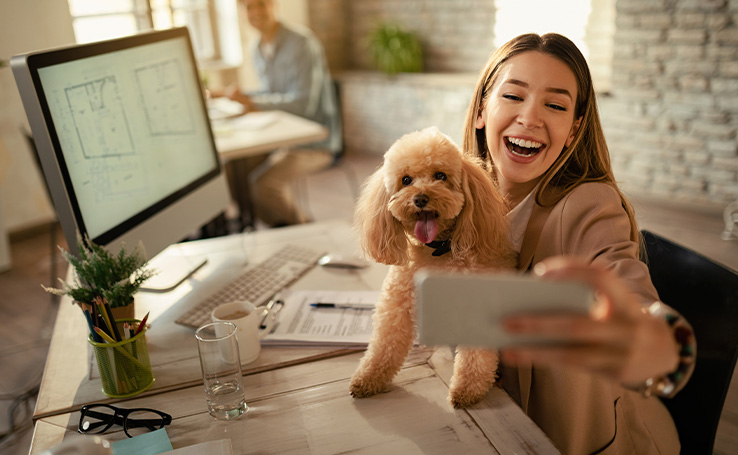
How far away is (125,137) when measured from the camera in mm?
1334

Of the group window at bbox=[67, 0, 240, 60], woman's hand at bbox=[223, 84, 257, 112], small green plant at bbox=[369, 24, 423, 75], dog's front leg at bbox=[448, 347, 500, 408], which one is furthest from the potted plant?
small green plant at bbox=[369, 24, 423, 75]

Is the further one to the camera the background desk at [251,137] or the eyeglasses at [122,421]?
the background desk at [251,137]

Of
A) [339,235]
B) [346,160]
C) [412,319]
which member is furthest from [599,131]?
[346,160]

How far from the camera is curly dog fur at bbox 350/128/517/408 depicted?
99cm

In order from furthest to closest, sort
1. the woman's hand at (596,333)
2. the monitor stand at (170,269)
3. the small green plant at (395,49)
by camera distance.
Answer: the small green plant at (395,49)
the monitor stand at (170,269)
the woman's hand at (596,333)

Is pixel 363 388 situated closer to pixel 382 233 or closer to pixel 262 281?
pixel 382 233

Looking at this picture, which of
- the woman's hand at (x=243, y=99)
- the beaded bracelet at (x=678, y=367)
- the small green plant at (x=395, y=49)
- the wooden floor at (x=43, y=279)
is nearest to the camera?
the beaded bracelet at (x=678, y=367)

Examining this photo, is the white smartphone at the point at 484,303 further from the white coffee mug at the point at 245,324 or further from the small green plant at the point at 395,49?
the small green plant at the point at 395,49

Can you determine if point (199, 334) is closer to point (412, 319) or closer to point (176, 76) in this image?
point (412, 319)

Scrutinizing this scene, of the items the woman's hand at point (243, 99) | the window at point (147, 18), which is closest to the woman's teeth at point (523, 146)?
the woman's hand at point (243, 99)

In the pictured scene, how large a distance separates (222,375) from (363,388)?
0.82 feet

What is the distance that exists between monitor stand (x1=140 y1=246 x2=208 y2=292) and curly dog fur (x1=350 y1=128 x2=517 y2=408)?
0.67m

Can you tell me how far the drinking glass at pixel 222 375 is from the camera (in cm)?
99

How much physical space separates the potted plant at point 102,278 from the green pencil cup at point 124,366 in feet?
0.17
